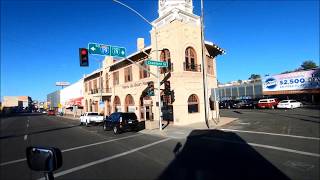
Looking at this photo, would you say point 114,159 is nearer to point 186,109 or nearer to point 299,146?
point 299,146

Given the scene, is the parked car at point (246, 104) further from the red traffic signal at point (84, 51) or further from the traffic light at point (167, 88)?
the red traffic signal at point (84, 51)

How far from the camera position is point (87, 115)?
36.7m

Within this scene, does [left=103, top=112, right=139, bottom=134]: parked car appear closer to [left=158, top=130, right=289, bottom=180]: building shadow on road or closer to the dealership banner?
[left=158, top=130, right=289, bottom=180]: building shadow on road

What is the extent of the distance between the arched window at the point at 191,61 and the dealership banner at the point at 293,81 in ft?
97.6

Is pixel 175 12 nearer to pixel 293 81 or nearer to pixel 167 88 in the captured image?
pixel 167 88

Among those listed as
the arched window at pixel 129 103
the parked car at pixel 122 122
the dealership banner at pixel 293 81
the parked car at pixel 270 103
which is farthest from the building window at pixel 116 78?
the dealership banner at pixel 293 81

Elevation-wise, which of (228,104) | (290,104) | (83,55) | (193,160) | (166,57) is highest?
(166,57)

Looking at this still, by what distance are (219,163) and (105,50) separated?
44.3ft

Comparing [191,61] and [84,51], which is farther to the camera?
[191,61]

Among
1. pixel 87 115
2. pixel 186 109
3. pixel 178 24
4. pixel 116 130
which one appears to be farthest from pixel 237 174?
pixel 87 115

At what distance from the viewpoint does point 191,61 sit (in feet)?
99.0

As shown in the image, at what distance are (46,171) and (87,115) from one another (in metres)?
34.1

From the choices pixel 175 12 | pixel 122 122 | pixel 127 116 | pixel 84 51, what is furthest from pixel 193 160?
pixel 175 12

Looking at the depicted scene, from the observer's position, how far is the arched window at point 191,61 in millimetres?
29594
